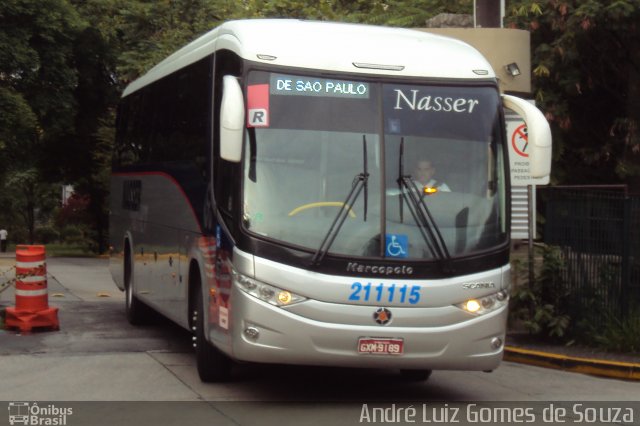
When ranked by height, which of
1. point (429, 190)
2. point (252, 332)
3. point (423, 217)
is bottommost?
point (252, 332)

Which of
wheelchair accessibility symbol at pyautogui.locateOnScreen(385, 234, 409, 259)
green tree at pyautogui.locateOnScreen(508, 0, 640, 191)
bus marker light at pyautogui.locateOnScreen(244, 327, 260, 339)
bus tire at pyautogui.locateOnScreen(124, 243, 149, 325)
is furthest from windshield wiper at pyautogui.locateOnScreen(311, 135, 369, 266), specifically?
green tree at pyautogui.locateOnScreen(508, 0, 640, 191)

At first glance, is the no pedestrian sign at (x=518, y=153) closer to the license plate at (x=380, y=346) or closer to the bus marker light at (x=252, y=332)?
the license plate at (x=380, y=346)

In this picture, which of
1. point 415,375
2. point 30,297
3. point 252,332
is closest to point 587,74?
point 415,375

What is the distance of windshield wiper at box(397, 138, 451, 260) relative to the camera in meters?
9.29

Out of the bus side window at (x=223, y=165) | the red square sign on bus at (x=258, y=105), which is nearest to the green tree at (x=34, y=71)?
the bus side window at (x=223, y=165)

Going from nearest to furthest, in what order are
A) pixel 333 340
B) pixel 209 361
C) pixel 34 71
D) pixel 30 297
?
1. pixel 333 340
2. pixel 209 361
3. pixel 30 297
4. pixel 34 71

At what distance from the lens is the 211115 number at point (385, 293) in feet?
29.7

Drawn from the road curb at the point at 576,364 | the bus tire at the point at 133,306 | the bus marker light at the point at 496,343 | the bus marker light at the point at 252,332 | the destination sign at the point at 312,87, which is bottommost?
the road curb at the point at 576,364

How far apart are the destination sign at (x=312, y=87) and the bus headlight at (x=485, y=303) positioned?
2003mm

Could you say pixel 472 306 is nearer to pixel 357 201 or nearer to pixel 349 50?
pixel 357 201

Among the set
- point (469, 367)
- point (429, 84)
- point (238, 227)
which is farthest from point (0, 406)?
point (429, 84)

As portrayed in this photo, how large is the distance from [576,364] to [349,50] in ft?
16.6

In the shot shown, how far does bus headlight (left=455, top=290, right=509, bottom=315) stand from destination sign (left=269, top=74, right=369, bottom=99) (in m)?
2.00

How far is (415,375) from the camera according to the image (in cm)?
1128
